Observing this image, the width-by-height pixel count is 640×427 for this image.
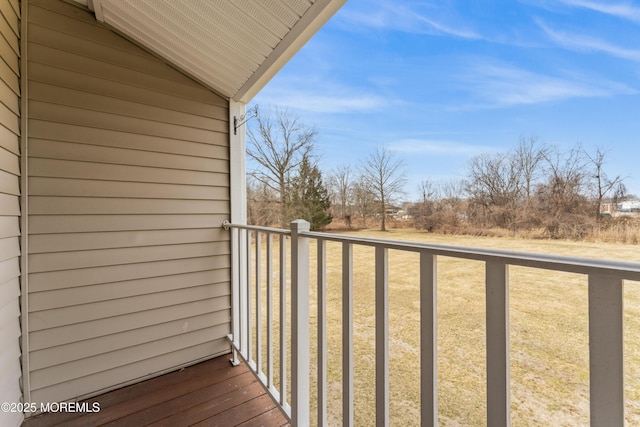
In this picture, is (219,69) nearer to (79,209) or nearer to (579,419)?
(79,209)

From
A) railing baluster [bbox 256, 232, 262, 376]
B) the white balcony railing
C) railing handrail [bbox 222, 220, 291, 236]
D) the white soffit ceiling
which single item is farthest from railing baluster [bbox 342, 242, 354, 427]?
the white soffit ceiling

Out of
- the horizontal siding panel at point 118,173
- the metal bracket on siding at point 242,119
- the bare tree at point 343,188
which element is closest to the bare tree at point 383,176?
the bare tree at point 343,188

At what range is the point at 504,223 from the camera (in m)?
2.02

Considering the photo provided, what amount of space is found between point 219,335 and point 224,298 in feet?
0.95

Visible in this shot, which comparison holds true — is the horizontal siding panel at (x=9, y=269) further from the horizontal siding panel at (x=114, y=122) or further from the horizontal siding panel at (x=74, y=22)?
the horizontal siding panel at (x=74, y=22)

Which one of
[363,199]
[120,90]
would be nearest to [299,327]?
[120,90]

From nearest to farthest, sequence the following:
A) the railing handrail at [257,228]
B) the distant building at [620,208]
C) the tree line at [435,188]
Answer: the railing handrail at [257,228] < the distant building at [620,208] < the tree line at [435,188]

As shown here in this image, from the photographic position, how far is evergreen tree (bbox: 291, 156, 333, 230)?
402 cm

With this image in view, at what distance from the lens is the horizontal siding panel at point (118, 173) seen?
168cm

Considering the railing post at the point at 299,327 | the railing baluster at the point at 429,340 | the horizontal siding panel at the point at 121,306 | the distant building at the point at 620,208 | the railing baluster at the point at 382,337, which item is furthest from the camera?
the horizontal siding panel at the point at 121,306

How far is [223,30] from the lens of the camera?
1.60 m

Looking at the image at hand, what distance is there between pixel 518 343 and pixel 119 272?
219cm

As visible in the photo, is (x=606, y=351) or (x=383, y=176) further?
(x=383, y=176)

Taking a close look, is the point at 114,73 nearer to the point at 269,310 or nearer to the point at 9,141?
the point at 9,141
